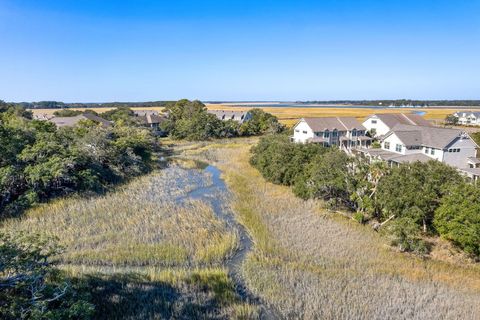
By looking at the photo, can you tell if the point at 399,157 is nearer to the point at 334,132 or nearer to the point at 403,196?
the point at 334,132

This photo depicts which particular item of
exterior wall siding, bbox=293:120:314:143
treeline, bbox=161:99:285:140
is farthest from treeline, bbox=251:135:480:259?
treeline, bbox=161:99:285:140

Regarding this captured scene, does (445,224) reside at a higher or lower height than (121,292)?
higher

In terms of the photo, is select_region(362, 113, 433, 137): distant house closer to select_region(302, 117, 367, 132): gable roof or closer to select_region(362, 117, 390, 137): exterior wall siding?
select_region(362, 117, 390, 137): exterior wall siding

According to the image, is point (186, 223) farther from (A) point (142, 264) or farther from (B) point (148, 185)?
(B) point (148, 185)

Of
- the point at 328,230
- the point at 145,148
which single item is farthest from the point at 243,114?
the point at 328,230

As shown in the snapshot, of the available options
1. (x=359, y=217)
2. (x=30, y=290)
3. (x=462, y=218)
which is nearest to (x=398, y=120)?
(x=359, y=217)
